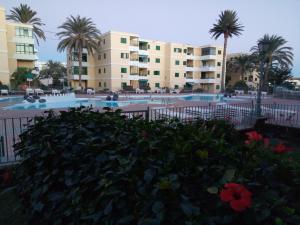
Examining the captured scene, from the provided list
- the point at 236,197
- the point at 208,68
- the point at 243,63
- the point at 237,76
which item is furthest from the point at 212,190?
the point at 237,76

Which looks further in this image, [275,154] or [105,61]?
[105,61]

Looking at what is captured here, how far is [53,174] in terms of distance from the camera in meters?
2.52

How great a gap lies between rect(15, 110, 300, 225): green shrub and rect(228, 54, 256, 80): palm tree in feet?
177

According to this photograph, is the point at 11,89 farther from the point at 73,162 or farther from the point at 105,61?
the point at 73,162

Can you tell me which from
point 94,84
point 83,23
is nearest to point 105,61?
point 94,84

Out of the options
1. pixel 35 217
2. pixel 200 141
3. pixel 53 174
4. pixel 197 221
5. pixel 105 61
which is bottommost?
pixel 35 217

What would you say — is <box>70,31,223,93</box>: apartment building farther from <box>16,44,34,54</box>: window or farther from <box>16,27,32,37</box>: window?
<box>16,27,32,37</box>: window

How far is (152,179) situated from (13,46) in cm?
4544

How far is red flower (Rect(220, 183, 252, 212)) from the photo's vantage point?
4.20 ft

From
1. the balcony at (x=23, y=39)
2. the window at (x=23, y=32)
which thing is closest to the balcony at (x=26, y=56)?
the balcony at (x=23, y=39)

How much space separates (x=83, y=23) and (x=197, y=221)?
43.7m

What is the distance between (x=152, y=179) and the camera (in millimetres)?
1718

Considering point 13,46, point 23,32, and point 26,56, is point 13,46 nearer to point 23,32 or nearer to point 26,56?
point 26,56

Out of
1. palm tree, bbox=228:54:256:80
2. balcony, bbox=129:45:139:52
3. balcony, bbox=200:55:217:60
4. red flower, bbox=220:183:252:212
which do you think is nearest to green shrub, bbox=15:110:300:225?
red flower, bbox=220:183:252:212
